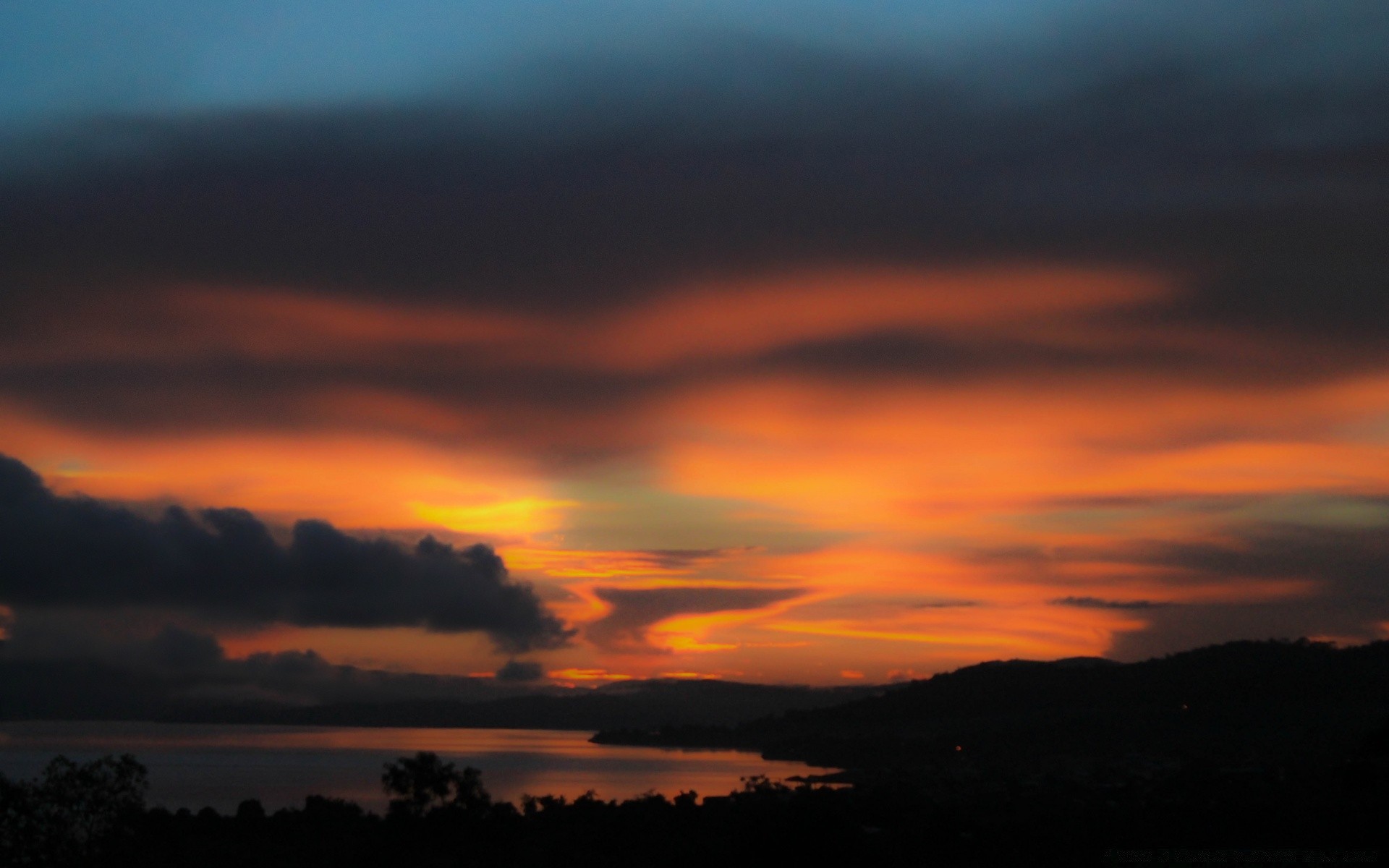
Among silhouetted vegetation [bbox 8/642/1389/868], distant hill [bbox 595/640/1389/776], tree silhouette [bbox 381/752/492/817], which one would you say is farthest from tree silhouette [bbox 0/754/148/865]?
distant hill [bbox 595/640/1389/776]

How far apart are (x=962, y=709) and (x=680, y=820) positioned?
132776mm

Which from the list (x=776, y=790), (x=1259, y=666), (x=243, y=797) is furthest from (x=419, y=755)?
(x=1259, y=666)

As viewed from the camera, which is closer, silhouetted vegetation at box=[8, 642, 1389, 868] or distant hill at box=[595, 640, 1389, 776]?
silhouetted vegetation at box=[8, 642, 1389, 868]

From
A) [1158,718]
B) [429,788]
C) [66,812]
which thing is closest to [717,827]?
[429,788]

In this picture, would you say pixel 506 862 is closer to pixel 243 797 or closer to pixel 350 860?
pixel 350 860

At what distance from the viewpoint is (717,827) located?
2702 inches

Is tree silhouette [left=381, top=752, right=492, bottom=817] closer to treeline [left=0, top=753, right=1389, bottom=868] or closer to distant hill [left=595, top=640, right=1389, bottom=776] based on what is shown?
treeline [left=0, top=753, right=1389, bottom=868]

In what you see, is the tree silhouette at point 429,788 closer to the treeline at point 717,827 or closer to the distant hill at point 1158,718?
the treeline at point 717,827

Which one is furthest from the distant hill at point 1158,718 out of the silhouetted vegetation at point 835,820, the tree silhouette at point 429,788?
the tree silhouette at point 429,788

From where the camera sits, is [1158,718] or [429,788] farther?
[1158,718]

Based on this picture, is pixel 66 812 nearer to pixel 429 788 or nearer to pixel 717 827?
pixel 429 788

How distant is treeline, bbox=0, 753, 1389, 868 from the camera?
3547cm

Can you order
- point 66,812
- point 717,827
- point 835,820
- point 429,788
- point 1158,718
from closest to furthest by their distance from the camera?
point 66,812
point 835,820
point 717,827
point 429,788
point 1158,718

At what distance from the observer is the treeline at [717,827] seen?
116 ft
